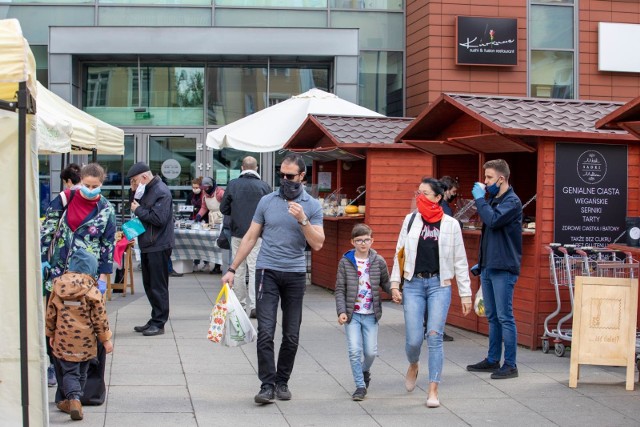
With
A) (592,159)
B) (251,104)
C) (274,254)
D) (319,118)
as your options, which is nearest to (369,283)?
(274,254)

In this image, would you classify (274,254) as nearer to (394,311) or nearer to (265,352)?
(265,352)

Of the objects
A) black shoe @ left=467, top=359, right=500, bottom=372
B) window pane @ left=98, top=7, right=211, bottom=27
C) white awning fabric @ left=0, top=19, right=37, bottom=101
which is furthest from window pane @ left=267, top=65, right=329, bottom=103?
white awning fabric @ left=0, top=19, right=37, bottom=101

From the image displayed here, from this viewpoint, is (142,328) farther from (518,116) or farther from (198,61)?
(198,61)

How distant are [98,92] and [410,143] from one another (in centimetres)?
1269

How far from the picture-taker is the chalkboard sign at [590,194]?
32.9 feet

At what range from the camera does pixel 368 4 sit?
76.3ft

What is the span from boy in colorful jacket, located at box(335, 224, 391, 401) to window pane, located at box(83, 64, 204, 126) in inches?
619

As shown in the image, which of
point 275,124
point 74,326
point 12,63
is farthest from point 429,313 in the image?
point 275,124

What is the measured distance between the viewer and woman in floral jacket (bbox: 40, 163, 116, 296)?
7.59m

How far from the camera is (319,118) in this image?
14.9 meters

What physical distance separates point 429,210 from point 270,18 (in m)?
15.8

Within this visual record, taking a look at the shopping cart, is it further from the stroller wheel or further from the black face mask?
the black face mask

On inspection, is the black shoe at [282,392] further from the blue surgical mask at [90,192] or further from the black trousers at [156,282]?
the black trousers at [156,282]

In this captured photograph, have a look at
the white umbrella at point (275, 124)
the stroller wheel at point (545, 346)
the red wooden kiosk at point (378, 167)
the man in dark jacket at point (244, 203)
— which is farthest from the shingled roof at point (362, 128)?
the stroller wheel at point (545, 346)
